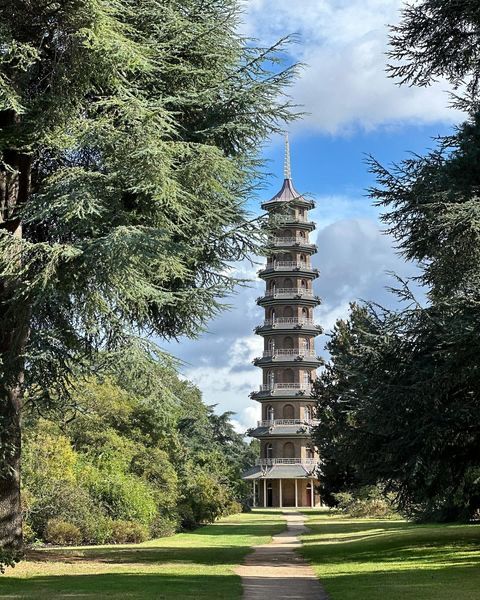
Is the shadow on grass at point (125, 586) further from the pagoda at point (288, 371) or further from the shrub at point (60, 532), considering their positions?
the pagoda at point (288, 371)

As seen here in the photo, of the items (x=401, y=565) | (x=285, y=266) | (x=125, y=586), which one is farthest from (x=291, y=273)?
(x=125, y=586)

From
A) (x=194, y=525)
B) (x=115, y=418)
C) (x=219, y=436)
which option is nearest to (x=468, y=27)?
(x=115, y=418)

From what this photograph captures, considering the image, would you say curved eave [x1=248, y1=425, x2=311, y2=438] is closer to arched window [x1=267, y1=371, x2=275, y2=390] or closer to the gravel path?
arched window [x1=267, y1=371, x2=275, y2=390]

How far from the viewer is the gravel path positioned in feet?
33.0

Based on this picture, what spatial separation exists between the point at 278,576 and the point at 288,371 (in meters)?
40.3

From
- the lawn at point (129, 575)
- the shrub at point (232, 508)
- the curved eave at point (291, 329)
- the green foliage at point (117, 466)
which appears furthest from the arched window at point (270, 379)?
the lawn at point (129, 575)

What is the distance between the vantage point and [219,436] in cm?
6431

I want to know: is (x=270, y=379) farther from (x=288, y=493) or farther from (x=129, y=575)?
(x=129, y=575)

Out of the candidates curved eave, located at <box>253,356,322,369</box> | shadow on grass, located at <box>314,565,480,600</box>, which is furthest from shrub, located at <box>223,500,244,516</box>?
shadow on grass, located at <box>314,565,480,600</box>

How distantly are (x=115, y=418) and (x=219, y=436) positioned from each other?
3724 cm

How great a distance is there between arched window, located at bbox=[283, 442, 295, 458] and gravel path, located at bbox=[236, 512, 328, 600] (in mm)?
32703

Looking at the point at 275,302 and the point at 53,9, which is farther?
the point at 275,302

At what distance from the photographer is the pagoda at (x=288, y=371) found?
51.6 m

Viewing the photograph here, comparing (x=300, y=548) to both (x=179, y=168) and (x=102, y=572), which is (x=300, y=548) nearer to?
(x=102, y=572)
